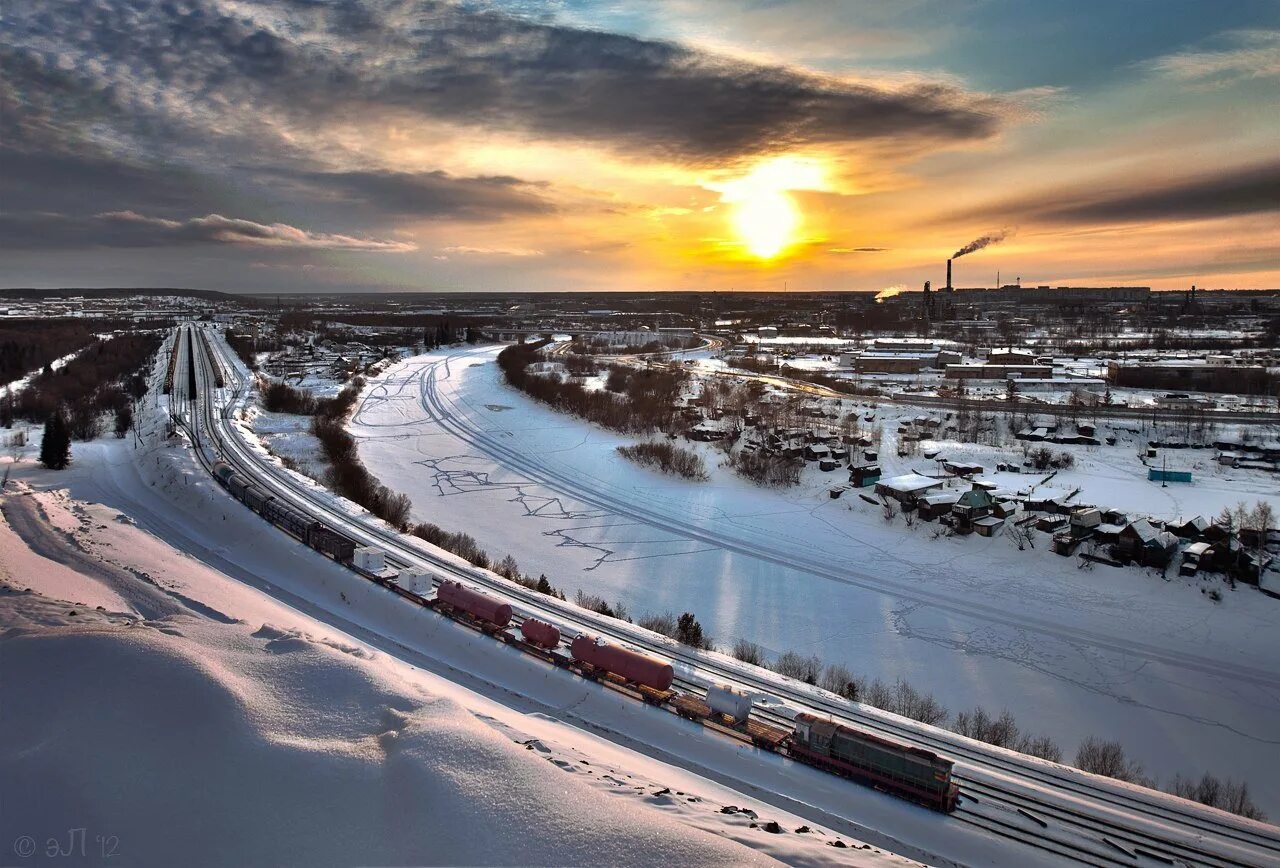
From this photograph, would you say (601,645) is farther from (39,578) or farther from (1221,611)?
(1221,611)

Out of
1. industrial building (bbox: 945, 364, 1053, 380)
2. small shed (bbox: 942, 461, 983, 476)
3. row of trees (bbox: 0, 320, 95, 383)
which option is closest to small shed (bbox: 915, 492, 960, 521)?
small shed (bbox: 942, 461, 983, 476)

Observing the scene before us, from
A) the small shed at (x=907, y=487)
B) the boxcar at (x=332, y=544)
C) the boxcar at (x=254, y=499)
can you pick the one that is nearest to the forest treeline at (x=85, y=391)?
the boxcar at (x=254, y=499)

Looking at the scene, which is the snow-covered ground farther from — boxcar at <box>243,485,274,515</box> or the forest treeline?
the forest treeline

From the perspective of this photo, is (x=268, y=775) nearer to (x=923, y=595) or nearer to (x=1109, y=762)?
(x=1109, y=762)

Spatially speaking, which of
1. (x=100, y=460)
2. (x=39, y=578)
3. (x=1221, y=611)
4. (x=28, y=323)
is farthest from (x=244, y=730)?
(x=28, y=323)

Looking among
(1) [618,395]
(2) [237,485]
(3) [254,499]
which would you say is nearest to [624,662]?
(3) [254,499]
